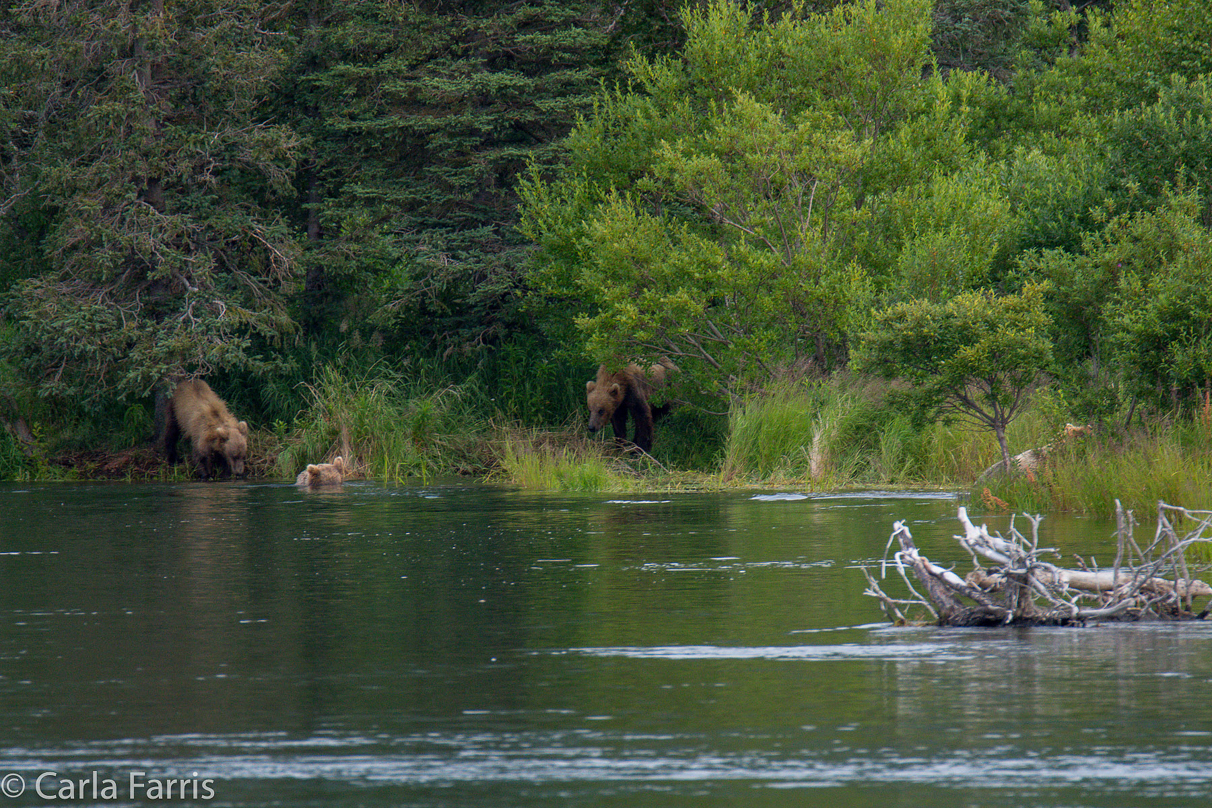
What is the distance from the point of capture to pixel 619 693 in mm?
7074

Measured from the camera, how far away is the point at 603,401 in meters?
25.0

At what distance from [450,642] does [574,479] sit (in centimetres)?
1370

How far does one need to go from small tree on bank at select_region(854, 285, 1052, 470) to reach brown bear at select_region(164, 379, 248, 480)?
1255 centimetres

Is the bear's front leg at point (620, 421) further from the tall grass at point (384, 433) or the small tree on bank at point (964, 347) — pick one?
the small tree on bank at point (964, 347)

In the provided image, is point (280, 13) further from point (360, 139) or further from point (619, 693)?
point (619, 693)

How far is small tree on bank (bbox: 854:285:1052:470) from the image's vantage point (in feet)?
53.2

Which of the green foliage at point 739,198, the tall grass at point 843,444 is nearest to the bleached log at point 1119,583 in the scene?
the tall grass at point 843,444

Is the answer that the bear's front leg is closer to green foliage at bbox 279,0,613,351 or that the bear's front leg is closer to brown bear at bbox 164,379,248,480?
green foliage at bbox 279,0,613,351

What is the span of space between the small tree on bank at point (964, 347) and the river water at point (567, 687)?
11.2 ft

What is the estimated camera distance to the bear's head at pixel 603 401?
81.7 feet

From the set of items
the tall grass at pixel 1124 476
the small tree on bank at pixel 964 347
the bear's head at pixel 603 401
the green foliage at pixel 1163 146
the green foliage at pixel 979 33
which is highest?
the green foliage at pixel 979 33

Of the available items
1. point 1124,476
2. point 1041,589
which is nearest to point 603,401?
point 1124,476

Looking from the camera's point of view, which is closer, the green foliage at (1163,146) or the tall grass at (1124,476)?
the tall grass at (1124,476)

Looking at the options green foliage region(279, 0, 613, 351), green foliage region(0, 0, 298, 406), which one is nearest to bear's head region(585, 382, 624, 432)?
green foliage region(279, 0, 613, 351)
